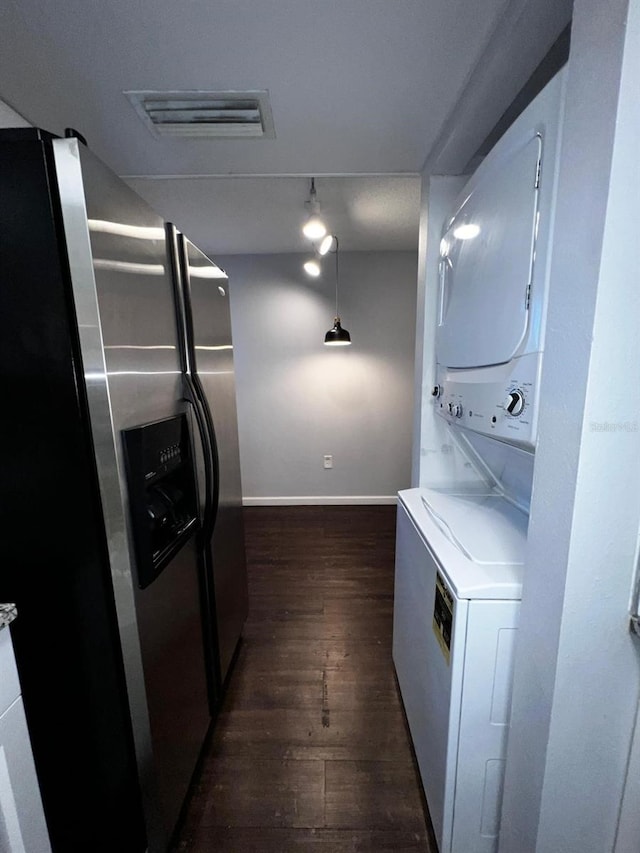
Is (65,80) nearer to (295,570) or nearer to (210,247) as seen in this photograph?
(210,247)

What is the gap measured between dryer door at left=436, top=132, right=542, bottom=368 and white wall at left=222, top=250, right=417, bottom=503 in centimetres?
206

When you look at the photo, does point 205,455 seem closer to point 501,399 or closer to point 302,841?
point 501,399

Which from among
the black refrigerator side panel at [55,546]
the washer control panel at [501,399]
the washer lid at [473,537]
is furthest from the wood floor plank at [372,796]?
the washer control panel at [501,399]

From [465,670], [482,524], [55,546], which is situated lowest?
[465,670]

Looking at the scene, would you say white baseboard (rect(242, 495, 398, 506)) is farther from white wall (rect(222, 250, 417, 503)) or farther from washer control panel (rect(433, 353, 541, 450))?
washer control panel (rect(433, 353, 541, 450))

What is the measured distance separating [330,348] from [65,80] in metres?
2.50

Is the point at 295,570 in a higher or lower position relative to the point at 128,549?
lower

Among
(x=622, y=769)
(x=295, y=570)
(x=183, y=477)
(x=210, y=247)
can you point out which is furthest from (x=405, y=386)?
(x=622, y=769)

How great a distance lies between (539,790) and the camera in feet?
2.30

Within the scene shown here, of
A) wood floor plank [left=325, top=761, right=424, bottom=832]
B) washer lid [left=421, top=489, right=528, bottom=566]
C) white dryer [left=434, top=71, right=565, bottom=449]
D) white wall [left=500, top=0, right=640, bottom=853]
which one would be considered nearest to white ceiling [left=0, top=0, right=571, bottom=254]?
white dryer [left=434, top=71, right=565, bottom=449]

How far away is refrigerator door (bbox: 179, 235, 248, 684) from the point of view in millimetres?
1146

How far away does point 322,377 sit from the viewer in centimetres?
340

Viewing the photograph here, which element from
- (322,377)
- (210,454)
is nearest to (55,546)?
(210,454)

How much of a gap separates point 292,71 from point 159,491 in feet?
4.37
